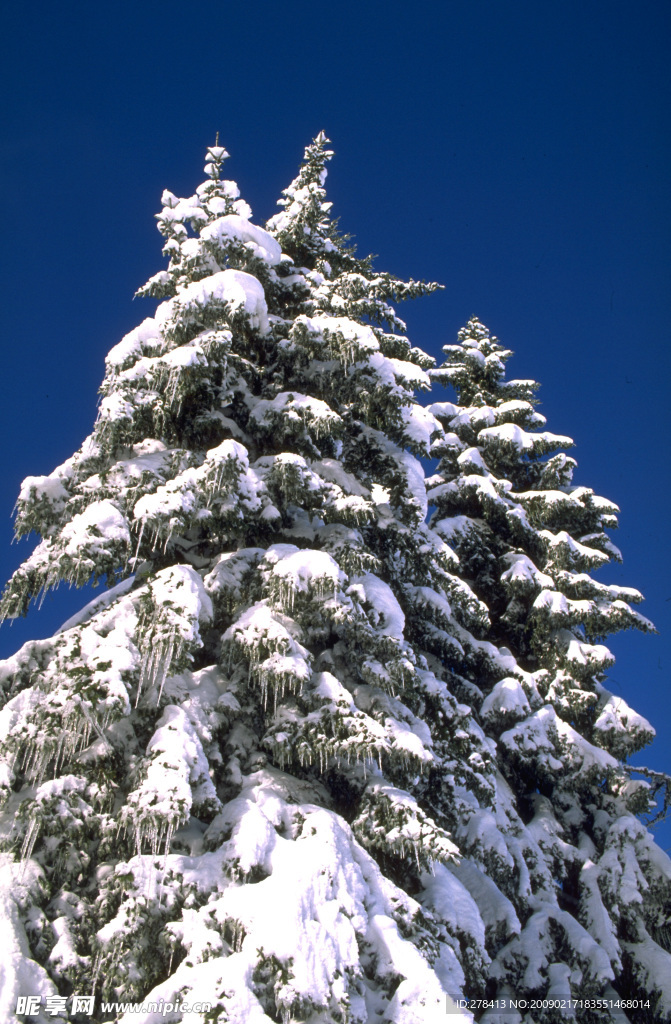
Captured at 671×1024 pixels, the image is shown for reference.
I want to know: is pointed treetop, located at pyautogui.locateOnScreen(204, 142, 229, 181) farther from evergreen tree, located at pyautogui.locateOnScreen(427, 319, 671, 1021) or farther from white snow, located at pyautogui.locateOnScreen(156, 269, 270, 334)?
evergreen tree, located at pyautogui.locateOnScreen(427, 319, 671, 1021)

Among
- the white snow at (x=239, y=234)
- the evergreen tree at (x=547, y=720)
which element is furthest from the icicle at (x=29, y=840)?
the white snow at (x=239, y=234)

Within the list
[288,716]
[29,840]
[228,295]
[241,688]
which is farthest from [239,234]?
[29,840]

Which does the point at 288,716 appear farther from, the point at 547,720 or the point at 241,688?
the point at 547,720

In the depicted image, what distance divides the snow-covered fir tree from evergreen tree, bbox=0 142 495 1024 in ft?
0.09

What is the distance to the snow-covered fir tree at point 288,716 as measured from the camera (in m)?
5.12

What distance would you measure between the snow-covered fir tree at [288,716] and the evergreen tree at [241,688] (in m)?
0.03

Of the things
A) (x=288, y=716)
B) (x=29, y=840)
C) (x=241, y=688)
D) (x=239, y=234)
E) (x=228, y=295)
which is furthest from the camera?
(x=239, y=234)

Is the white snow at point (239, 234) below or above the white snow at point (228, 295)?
above

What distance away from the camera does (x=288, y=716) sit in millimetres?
6715

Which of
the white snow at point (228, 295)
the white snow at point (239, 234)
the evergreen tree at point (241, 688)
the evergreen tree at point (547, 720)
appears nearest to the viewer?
the evergreen tree at point (241, 688)

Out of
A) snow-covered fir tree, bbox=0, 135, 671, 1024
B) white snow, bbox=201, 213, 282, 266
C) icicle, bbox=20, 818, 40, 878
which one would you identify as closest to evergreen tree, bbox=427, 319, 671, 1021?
snow-covered fir tree, bbox=0, 135, 671, 1024

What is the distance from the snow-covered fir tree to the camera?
5117 millimetres

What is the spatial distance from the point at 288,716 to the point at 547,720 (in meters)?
6.26

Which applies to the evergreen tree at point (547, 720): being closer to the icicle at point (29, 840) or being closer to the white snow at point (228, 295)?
the icicle at point (29, 840)
